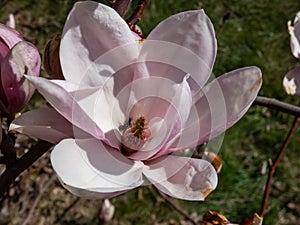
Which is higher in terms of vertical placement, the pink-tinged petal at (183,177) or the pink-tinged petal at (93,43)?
the pink-tinged petal at (93,43)

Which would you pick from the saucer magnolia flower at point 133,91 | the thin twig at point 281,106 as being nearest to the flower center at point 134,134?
the saucer magnolia flower at point 133,91

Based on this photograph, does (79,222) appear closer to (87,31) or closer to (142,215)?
(142,215)

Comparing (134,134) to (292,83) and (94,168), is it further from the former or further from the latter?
(292,83)

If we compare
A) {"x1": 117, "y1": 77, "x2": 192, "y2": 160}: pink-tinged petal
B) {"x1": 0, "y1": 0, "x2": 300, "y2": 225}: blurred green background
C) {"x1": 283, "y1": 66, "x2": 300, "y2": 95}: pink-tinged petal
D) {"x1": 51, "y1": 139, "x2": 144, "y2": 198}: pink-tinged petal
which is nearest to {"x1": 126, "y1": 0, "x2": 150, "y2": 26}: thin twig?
{"x1": 117, "y1": 77, "x2": 192, "y2": 160}: pink-tinged petal

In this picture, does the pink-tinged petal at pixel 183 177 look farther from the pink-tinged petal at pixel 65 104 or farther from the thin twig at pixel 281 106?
the thin twig at pixel 281 106

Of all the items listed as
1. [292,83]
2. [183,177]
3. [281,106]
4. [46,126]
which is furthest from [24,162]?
[292,83]
